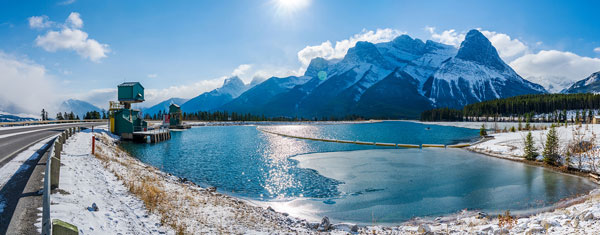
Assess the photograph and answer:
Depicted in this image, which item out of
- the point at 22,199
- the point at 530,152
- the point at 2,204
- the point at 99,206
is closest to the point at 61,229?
the point at 99,206

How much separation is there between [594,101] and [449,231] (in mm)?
187763

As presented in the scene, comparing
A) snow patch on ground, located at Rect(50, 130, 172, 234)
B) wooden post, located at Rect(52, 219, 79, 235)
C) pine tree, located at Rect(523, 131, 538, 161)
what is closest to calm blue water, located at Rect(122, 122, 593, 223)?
pine tree, located at Rect(523, 131, 538, 161)

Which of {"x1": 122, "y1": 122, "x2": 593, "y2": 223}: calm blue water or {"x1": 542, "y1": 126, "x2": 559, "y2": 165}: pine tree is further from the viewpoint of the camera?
{"x1": 542, "y1": 126, "x2": 559, "y2": 165}: pine tree

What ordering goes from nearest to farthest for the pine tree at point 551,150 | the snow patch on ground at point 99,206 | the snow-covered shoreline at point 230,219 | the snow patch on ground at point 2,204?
the snow patch on ground at point 2,204 < the snow patch on ground at point 99,206 < the snow-covered shoreline at point 230,219 < the pine tree at point 551,150

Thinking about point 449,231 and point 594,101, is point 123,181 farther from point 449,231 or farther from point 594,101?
point 594,101

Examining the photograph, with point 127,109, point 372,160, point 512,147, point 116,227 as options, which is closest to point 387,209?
point 116,227

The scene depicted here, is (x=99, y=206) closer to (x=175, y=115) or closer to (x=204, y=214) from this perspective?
(x=204, y=214)

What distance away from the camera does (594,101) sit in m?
134

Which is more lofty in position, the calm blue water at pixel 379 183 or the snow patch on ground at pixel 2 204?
the snow patch on ground at pixel 2 204

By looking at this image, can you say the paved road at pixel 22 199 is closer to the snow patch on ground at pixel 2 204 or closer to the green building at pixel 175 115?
the snow patch on ground at pixel 2 204

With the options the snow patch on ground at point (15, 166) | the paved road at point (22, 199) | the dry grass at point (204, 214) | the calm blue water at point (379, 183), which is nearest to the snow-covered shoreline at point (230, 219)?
the dry grass at point (204, 214)

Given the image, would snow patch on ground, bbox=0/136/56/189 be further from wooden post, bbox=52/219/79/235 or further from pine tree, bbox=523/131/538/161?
pine tree, bbox=523/131/538/161

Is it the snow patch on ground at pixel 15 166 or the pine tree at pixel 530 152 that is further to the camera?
the pine tree at pixel 530 152

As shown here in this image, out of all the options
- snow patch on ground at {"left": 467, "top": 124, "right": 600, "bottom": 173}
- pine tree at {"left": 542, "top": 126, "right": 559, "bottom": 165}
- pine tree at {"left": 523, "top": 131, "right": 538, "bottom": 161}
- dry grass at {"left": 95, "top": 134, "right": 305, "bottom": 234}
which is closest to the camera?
dry grass at {"left": 95, "top": 134, "right": 305, "bottom": 234}
